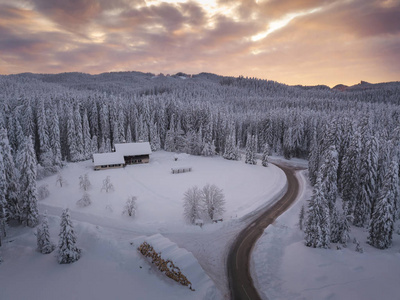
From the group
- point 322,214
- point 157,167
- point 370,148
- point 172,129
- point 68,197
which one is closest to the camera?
point 322,214

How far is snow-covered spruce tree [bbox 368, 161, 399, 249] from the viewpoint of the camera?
24008 mm

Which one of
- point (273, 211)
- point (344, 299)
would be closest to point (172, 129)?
point (273, 211)

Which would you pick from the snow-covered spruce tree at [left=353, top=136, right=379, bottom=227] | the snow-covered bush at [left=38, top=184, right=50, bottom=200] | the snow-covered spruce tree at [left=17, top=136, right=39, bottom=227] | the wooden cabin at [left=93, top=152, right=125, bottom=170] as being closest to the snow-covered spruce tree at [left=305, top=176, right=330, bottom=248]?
the snow-covered spruce tree at [left=353, top=136, right=379, bottom=227]

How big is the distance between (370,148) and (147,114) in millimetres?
69934

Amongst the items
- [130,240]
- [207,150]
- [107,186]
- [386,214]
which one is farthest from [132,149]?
[386,214]

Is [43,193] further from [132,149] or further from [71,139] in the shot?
[71,139]

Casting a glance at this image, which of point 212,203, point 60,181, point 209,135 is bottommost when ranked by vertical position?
point 212,203

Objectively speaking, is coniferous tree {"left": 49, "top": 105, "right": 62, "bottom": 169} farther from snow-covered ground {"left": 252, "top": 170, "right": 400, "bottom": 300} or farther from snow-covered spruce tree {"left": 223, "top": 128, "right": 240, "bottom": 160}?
snow-covered ground {"left": 252, "top": 170, "right": 400, "bottom": 300}

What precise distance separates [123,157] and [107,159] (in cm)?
413

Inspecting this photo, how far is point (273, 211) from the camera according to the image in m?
35.6

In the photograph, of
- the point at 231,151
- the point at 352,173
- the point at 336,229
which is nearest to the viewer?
the point at 336,229

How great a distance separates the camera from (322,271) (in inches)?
805

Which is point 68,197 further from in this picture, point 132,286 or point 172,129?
point 172,129

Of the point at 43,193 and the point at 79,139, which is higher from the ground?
Answer: the point at 79,139
